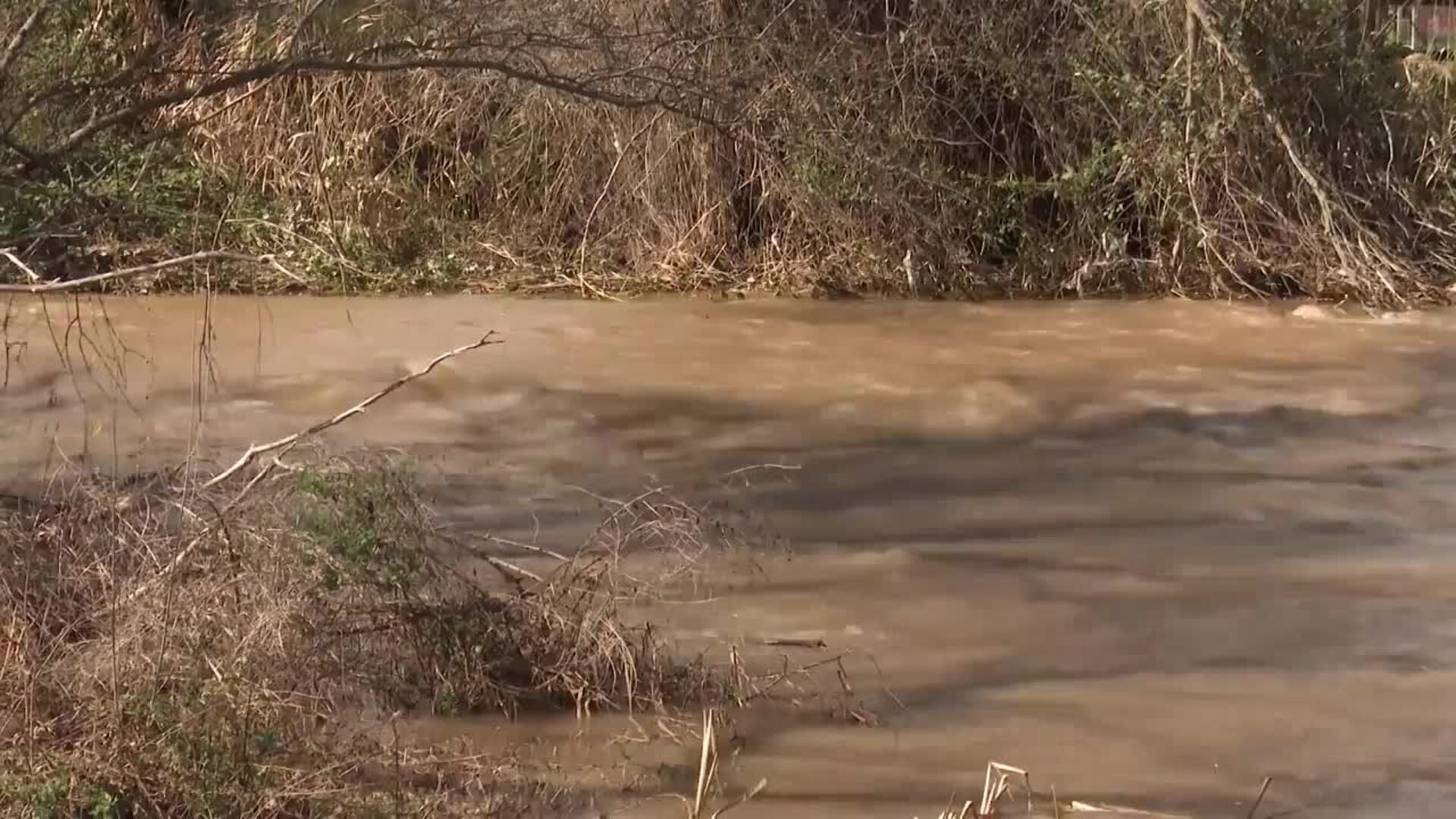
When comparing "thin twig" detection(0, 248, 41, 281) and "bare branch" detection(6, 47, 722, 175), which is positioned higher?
"bare branch" detection(6, 47, 722, 175)

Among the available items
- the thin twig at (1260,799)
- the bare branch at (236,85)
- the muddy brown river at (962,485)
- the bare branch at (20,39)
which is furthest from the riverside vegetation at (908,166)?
the thin twig at (1260,799)

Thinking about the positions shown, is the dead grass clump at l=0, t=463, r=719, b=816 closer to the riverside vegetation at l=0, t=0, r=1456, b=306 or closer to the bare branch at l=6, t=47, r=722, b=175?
the bare branch at l=6, t=47, r=722, b=175

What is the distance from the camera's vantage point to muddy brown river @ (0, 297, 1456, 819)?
5484mm

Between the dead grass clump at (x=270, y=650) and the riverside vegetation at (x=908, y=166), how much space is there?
20.1ft

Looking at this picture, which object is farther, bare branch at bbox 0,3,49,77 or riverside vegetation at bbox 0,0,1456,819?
riverside vegetation at bbox 0,0,1456,819

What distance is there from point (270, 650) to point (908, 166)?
8191 millimetres

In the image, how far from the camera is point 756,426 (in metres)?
9.50

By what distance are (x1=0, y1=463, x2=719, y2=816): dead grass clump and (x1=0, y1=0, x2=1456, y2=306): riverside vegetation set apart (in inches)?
241

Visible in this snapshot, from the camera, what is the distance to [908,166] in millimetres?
12555

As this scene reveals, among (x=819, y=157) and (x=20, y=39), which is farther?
(x=819, y=157)

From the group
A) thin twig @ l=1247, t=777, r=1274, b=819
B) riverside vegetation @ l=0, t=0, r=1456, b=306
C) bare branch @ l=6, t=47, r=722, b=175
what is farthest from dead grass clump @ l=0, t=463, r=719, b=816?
riverside vegetation @ l=0, t=0, r=1456, b=306

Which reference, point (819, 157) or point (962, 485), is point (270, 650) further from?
point (819, 157)

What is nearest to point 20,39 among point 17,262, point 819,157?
point 17,262

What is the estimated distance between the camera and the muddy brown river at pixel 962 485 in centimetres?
548
